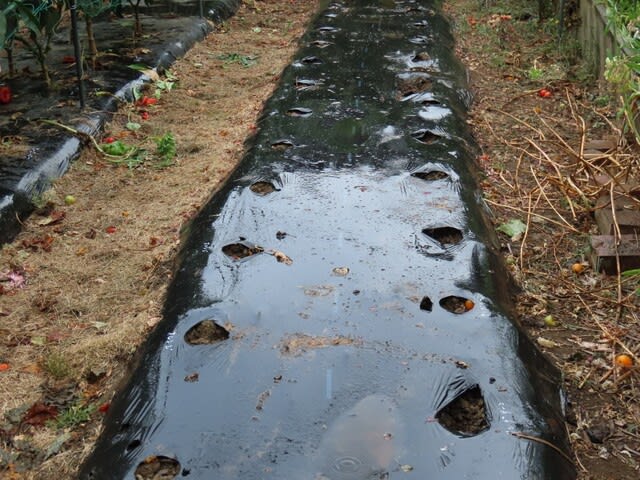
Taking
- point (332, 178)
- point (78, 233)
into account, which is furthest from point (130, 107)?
point (332, 178)

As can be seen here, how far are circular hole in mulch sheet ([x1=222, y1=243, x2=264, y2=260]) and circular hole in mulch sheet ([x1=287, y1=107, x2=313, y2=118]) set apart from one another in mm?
2161

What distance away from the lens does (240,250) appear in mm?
4191

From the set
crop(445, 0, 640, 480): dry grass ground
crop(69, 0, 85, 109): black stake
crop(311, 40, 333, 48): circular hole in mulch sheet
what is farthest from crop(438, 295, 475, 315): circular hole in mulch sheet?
crop(311, 40, 333, 48): circular hole in mulch sheet

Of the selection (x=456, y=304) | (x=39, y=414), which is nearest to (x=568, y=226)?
(x=456, y=304)

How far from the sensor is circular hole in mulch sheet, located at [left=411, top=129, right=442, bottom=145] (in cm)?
559

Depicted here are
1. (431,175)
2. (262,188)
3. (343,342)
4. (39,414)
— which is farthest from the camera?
(431,175)

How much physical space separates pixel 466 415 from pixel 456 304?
77 cm

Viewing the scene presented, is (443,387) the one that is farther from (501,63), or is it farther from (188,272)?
(501,63)

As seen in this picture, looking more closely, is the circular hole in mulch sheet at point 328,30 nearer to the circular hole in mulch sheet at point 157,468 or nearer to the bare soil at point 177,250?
the bare soil at point 177,250

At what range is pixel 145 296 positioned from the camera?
13.9 feet

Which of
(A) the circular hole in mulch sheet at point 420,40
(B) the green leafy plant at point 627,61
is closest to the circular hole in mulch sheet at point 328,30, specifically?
(A) the circular hole in mulch sheet at point 420,40

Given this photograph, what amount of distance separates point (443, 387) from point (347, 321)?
591 millimetres

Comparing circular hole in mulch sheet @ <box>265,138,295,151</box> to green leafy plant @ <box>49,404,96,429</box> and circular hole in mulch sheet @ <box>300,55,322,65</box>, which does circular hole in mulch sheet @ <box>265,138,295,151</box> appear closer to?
circular hole in mulch sheet @ <box>300,55,322,65</box>

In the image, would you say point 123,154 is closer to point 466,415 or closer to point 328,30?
point 328,30
